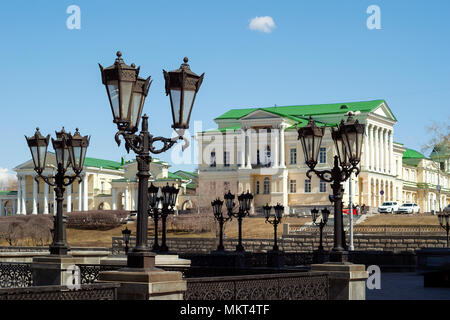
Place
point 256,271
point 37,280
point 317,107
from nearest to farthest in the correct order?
point 256,271
point 37,280
point 317,107

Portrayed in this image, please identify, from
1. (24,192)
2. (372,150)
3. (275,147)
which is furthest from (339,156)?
(24,192)

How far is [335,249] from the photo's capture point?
16.1 metres

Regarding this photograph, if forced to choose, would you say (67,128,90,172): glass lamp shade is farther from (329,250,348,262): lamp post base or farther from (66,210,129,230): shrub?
(66,210,129,230): shrub

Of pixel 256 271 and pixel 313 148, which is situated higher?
pixel 313 148

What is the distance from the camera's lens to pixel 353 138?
16734 mm

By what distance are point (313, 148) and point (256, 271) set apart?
2.90 m

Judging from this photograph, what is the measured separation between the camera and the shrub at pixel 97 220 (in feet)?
286

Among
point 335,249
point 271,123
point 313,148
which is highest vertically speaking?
point 271,123

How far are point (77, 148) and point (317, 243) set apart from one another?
38983 mm

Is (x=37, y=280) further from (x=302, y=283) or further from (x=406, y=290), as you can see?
(x=406, y=290)

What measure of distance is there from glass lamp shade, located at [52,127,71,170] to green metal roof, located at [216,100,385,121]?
7844cm

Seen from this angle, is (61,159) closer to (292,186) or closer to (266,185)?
(292,186)
